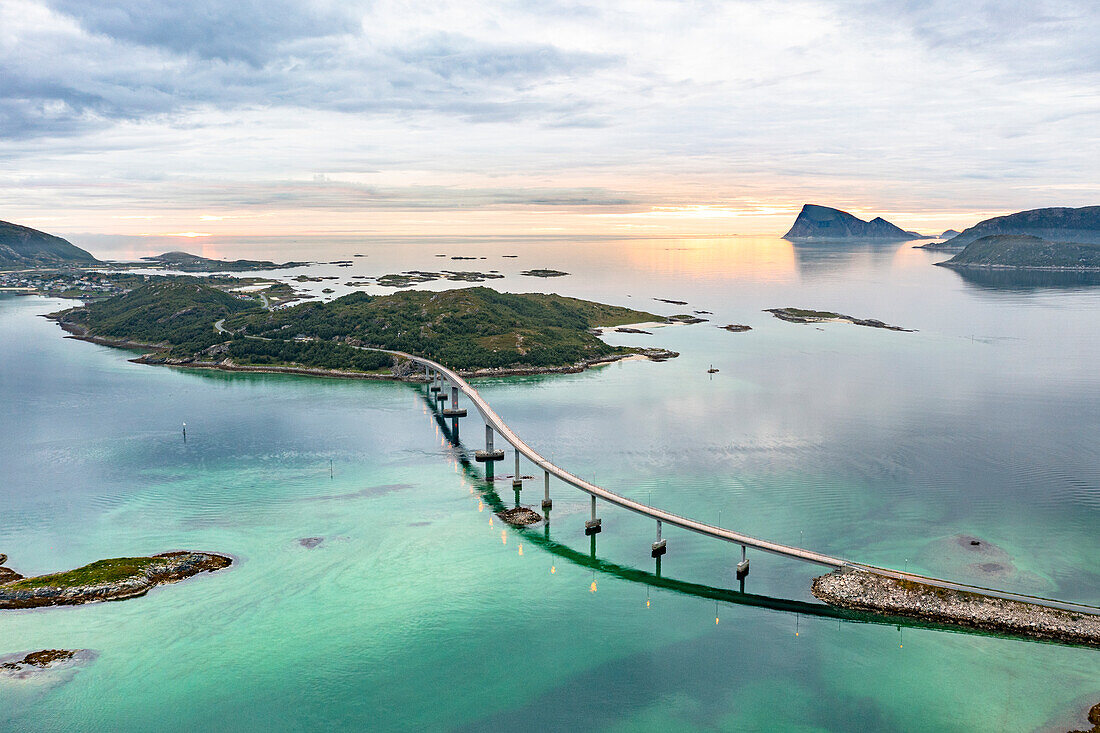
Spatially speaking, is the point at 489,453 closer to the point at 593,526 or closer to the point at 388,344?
the point at 593,526

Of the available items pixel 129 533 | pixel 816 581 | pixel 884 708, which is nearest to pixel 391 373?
pixel 129 533

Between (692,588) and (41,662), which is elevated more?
(692,588)

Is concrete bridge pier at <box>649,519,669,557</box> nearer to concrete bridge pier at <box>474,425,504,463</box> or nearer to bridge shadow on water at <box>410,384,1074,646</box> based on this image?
bridge shadow on water at <box>410,384,1074,646</box>

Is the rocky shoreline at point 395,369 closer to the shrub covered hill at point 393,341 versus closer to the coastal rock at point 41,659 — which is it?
the shrub covered hill at point 393,341

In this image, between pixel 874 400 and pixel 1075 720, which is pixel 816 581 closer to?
pixel 1075 720

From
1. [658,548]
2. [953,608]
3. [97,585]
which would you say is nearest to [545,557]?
[658,548]
